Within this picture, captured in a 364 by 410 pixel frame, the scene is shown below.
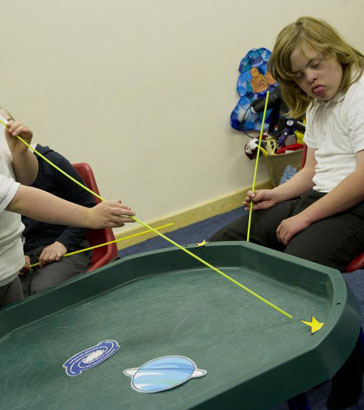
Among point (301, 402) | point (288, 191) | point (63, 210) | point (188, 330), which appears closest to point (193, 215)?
point (288, 191)

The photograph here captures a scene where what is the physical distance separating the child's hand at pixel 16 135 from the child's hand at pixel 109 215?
15.9 inches

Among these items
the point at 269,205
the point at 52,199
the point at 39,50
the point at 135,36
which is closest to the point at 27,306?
the point at 52,199

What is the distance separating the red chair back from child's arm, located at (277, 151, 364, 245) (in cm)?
62

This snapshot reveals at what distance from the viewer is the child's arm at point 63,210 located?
128 cm

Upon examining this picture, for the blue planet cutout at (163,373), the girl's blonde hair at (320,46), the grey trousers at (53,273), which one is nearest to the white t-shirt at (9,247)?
the grey trousers at (53,273)

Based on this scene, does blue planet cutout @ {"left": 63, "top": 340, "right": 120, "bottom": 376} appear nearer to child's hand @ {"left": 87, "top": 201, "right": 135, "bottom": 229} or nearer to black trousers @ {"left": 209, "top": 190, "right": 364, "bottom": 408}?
child's hand @ {"left": 87, "top": 201, "right": 135, "bottom": 229}

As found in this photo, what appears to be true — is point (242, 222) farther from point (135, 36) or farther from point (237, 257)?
point (135, 36)

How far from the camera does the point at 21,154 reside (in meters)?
1.64

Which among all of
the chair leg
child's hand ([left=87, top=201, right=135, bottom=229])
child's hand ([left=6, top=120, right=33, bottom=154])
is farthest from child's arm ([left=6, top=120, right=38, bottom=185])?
the chair leg

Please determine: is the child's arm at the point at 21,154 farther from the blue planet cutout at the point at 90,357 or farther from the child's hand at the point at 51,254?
the blue planet cutout at the point at 90,357

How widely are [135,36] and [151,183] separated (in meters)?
0.85

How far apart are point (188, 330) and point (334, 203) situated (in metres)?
0.66

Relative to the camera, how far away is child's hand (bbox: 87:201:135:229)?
Answer: 4.19ft

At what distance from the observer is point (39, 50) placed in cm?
265
